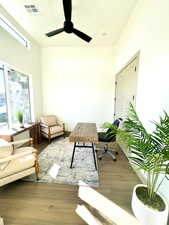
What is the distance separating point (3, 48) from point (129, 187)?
3.55m

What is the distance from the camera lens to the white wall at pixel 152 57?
4.92 ft

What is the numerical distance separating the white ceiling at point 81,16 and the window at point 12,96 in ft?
3.92

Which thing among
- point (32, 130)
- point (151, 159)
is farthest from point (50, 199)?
point (32, 130)

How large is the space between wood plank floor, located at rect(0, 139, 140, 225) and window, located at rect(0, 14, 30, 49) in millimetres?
3002

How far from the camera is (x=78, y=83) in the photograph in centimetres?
436

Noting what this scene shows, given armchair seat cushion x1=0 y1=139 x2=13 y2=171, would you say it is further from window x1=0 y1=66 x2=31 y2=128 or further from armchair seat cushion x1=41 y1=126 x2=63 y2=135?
armchair seat cushion x1=41 y1=126 x2=63 y2=135

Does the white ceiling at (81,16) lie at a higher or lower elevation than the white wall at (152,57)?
higher

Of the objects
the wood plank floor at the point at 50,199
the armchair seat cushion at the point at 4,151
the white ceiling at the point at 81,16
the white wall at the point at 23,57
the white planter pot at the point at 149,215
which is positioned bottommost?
the wood plank floor at the point at 50,199

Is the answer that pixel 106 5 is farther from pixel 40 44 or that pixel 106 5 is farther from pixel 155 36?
pixel 40 44

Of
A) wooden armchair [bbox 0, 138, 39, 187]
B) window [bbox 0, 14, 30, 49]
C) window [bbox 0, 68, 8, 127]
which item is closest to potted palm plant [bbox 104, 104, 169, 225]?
wooden armchair [bbox 0, 138, 39, 187]

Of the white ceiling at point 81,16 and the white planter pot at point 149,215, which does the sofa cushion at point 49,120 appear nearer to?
the white ceiling at point 81,16

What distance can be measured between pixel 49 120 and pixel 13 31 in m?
2.50

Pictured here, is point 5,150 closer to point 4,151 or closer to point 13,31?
point 4,151

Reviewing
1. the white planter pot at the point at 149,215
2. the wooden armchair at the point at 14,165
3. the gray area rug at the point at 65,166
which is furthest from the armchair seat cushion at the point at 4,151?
the white planter pot at the point at 149,215
